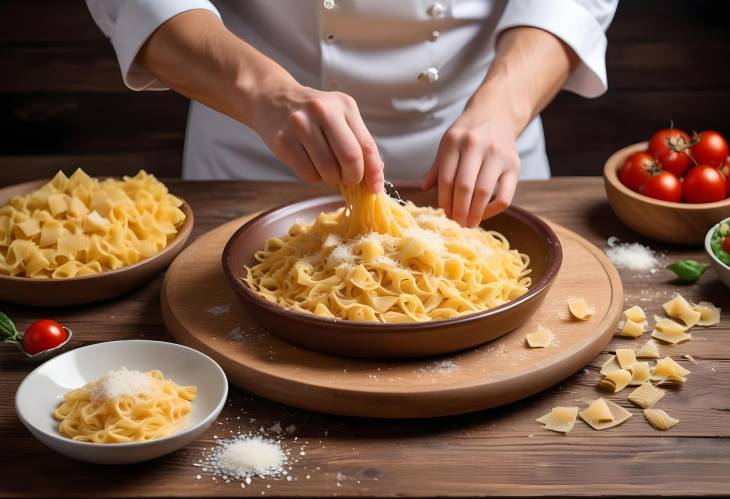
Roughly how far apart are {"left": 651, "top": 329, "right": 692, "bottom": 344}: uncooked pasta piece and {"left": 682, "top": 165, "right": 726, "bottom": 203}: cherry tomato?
67 centimetres

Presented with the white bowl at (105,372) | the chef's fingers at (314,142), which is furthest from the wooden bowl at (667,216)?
the white bowl at (105,372)

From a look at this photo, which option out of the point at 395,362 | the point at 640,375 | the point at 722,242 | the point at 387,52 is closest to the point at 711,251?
the point at 722,242

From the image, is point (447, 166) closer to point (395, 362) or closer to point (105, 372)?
point (395, 362)

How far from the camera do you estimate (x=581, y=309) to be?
2.09m

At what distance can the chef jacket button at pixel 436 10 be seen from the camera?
9.25 ft

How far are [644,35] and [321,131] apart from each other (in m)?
2.86

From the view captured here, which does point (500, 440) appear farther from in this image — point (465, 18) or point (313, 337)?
point (465, 18)

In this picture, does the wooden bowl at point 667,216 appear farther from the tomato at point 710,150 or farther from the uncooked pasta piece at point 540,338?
the uncooked pasta piece at point 540,338

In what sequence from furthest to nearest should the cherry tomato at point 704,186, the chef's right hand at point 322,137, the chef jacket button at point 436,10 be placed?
the chef jacket button at point 436,10, the cherry tomato at point 704,186, the chef's right hand at point 322,137

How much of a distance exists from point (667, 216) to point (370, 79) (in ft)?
3.43

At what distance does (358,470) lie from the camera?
1.65 m

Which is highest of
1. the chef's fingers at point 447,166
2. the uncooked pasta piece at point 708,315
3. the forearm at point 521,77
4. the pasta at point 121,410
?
the forearm at point 521,77

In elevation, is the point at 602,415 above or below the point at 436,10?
below

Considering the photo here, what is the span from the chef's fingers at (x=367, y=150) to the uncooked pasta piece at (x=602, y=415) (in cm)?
71
